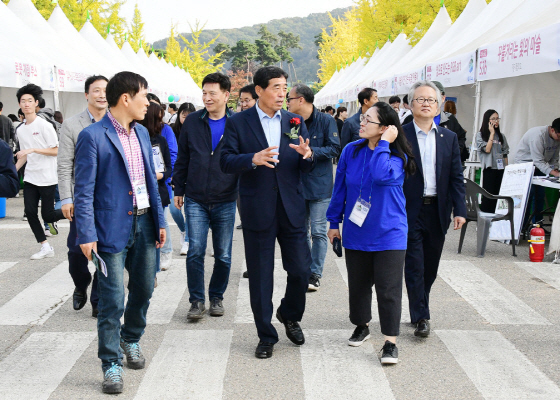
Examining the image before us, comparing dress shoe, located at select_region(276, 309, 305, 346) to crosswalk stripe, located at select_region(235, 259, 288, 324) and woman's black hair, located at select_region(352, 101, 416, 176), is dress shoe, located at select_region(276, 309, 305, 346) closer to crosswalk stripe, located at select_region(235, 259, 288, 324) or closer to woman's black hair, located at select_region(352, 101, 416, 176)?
crosswalk stripe, located at select_region(235, 259, 288, 324)

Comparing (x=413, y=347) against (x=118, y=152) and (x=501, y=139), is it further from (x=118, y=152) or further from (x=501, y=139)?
(x=501, y=139)

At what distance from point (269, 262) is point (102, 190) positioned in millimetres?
1387

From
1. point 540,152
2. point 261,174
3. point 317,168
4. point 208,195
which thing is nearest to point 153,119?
point 208,195

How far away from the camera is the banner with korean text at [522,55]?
8.64 metres

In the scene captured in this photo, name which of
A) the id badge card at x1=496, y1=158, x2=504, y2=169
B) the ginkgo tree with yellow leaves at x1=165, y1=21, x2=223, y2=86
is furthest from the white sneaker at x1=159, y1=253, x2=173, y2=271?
the ginkgo tree with yellow leaves at x1=165, y1=21, x2=223, y2=86

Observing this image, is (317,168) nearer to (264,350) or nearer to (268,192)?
(268,192)

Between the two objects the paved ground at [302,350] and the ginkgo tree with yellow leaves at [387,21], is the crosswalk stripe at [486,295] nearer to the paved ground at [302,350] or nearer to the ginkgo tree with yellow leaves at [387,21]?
the paved ground at [302,350]

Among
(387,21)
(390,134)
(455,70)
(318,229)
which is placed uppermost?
(387,21)

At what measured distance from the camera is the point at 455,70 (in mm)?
12594

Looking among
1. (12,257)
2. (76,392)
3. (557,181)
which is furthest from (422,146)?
(12,257)

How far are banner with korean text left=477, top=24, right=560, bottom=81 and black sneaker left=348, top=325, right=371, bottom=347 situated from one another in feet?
16.9

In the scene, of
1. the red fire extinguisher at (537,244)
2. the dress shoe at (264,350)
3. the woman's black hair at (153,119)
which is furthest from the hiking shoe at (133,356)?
the red fire extinguisher at (537,244)

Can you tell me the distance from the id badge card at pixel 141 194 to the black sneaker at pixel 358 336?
1.92 metres

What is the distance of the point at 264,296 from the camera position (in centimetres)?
483
